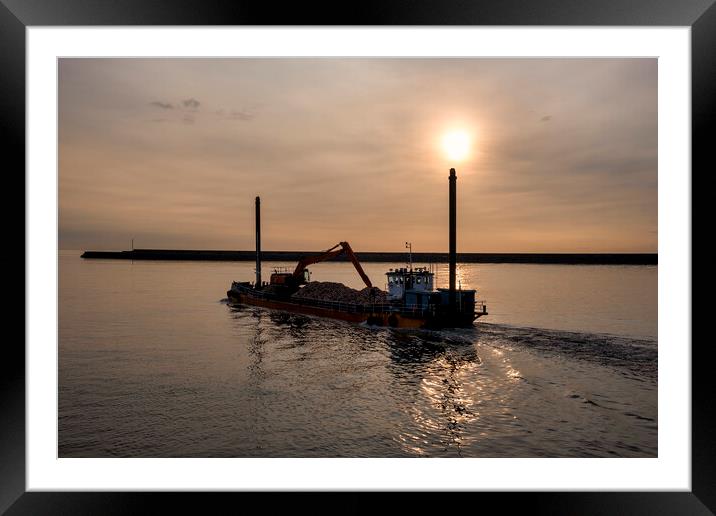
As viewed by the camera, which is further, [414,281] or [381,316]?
[414,281]

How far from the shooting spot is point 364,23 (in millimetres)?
4324

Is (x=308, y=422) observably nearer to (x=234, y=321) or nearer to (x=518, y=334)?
(x=518, y=334)

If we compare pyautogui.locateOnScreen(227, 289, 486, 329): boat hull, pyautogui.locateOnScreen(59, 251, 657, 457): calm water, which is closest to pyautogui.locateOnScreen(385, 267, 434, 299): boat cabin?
pyautogui.locateOnScreen(227, 289, 486, 329): boat hull

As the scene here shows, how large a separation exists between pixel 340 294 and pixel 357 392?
962 inches

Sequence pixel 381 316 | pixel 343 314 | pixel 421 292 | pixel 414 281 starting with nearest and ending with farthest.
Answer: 1. pixel 421 292
2. pixel 381 316
3. pixel 414 281
4. pixel 343 314

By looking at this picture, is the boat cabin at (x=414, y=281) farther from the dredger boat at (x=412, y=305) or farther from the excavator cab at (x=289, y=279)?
the excavator cab at (x=289, y=279)

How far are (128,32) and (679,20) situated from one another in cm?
579

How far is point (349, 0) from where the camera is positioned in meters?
4.16

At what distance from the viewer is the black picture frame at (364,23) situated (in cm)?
425

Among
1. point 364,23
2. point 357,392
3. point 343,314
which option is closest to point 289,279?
point 343,314

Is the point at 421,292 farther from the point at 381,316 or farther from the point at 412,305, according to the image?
the point at 381,316

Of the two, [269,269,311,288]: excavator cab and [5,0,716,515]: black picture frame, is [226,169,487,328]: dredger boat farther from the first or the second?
[5,0,716,515]: black picture frame

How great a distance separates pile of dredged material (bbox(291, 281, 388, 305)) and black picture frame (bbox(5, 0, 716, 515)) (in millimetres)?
31558

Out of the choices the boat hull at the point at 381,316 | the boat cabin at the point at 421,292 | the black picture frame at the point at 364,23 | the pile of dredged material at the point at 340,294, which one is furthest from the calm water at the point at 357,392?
the black picture frame at the point at 364,23
